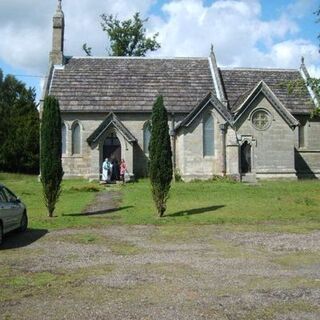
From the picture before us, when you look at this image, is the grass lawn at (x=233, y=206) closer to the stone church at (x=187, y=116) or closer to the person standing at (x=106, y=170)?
the person standing at (x=106, y=170)

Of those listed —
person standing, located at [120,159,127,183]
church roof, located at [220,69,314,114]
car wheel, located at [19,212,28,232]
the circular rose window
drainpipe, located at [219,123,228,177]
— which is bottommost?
car wheel, located at [19,212,28,232]

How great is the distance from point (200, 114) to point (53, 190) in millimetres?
17586

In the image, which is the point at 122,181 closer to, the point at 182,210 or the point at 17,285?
the point at 182,210

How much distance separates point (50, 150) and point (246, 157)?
1926 centimetres

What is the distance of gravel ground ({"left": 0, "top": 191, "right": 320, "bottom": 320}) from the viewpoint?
24.8 feet

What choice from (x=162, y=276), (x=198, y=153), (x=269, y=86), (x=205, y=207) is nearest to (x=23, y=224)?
(x=162, y=276)

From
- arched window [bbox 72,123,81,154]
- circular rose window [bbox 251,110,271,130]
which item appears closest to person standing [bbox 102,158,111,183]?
arched window [bbox 72,123,81,154]

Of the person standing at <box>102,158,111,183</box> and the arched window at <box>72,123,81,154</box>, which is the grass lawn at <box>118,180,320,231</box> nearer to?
the person standing at <box>102,158,111,183</box>

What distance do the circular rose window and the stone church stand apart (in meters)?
0.07

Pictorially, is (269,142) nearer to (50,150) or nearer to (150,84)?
(150,84)

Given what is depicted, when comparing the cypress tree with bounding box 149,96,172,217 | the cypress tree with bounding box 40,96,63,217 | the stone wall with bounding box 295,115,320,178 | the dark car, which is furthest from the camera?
the stone wall with bounding box 295,115,320,178

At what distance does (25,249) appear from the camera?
13.3 metres

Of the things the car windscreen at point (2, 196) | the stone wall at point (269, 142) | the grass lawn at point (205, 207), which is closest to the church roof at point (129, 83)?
the stone wall at point (269, 142)

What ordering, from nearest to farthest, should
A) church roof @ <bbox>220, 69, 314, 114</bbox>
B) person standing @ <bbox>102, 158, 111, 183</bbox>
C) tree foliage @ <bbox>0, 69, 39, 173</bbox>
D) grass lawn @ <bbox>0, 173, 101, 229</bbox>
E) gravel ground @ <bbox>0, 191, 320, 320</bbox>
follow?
gravel ground @ <bbox>0, 191, 320, 320</bbox>
grass lawn @ <bbox>0, 173, 101, 229</bbox>
person standing @ <bbox>102, 158, 111, 183</bbox>
church roof @ <bbox>220, 69, 314, 114</bbox>
tree foliage @ <bbox>0, 69, 39, 173</bbox>
